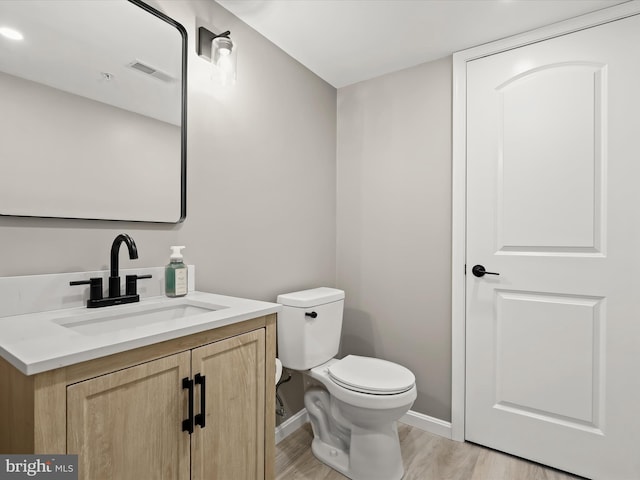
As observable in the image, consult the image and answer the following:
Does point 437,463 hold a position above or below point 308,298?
below

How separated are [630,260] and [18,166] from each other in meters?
2.37

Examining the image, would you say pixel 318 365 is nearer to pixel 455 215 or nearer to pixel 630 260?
pixel 455 215

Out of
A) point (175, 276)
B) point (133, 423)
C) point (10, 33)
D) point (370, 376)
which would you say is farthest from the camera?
point (370, 376)

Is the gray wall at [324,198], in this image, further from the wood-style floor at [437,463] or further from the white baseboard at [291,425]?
the wood-style floor at [437,463]

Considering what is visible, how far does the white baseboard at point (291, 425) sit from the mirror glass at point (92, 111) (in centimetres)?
130

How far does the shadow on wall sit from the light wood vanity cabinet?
4.00 ft

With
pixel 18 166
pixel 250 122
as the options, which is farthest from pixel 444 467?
pixel 18 166

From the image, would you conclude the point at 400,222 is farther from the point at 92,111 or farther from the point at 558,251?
the point at 92,111

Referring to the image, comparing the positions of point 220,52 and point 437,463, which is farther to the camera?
point 437,463

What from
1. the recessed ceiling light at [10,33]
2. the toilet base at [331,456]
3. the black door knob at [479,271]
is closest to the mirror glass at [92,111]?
the recessed ceiling light at [10,33]

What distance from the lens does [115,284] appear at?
1.16 meters

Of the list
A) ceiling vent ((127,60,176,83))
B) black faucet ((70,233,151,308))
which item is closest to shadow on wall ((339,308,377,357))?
black faucet ((70,233,151,308))

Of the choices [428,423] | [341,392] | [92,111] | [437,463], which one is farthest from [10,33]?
[428,423]

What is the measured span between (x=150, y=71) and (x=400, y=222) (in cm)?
153
